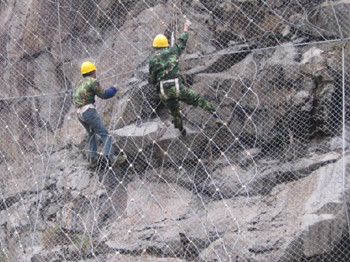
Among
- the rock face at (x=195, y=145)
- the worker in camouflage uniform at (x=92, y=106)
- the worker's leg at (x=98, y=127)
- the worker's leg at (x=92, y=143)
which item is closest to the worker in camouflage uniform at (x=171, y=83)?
the rock face at (x=195, y=145)

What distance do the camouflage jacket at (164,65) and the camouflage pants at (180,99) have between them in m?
0.11

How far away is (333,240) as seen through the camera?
347cm

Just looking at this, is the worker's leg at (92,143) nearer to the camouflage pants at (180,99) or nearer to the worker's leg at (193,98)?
the camouflage pants at (180,99)

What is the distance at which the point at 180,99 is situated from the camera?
4.12 metres

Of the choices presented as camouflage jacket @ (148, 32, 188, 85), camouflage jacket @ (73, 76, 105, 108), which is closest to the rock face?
camouflage jacket @ (148, 32, 188, 85)

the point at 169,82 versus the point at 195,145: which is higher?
the point at 169,82

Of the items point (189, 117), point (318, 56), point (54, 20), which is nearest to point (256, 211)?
point (189, 117)

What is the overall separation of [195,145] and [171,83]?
507 mm

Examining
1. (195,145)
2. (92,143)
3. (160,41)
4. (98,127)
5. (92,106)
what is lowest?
(195,145)

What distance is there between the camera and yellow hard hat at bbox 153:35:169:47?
422cm

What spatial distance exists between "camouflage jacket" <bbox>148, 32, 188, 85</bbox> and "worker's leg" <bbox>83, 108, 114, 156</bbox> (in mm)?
497

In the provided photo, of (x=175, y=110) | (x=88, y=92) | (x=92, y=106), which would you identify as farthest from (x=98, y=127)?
(x=175, y=110)

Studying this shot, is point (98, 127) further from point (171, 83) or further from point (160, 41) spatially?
point (160, 41)

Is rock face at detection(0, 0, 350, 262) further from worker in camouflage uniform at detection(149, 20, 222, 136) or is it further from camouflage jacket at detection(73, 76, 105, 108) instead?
camouflage jacket at detection(73, 76, 105, 108)
